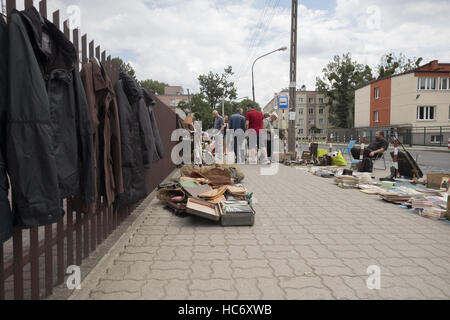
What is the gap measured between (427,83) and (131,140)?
42257mm

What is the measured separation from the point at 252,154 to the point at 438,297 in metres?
10.9

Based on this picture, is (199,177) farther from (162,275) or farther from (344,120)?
(344,120)

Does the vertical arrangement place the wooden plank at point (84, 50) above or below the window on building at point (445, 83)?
below

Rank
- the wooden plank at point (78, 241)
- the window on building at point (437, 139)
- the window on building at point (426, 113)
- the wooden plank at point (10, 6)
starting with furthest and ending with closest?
1. the window on building at point (426, 113)
2. the window on building at point (437, 139)
3. the wooden plank at point (78, 241)
4. the wooden plank at point (10, 6)

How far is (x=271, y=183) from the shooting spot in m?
8.59

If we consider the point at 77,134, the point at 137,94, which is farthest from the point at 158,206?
the point at 77,134

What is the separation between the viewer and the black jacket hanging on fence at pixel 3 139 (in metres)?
1.74

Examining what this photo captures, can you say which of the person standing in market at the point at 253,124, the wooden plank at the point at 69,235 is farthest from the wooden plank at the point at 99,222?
the person standing in market at the point at 253,124

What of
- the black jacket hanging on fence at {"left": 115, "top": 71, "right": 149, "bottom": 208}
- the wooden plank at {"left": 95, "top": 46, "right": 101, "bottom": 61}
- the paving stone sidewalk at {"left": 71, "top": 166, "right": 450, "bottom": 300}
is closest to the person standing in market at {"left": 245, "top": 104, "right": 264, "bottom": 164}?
the paving stone sidewalk at {"left": 71, "top": 166, "right": 450, "bottom": 300}

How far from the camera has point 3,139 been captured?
72.0 inches

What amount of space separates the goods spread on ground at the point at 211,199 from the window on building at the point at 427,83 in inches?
1527

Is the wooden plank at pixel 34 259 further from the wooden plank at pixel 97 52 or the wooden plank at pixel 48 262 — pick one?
the wooden plank at pixel 97 52

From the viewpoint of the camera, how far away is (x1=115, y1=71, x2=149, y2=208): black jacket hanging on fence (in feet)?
12.3

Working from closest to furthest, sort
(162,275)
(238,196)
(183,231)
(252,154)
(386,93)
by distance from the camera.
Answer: (162,275), (183,231), (238,196), (252,154), (386,93)
